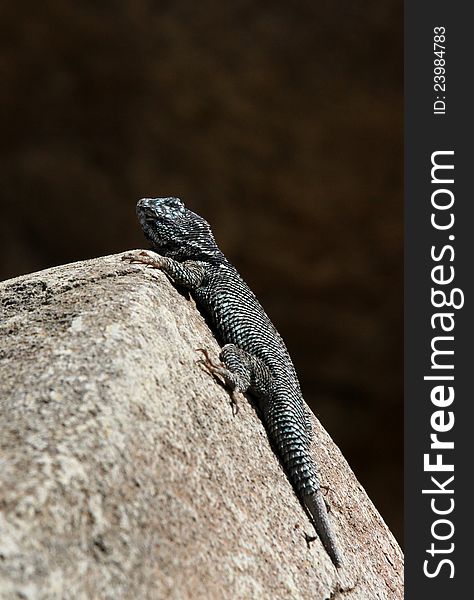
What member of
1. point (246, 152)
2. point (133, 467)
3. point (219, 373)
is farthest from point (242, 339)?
point (246, 152)

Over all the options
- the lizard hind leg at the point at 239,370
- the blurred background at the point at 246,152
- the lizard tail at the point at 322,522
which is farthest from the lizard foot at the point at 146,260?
the blurred background at the point at 246,152

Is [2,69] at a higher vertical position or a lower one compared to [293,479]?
higher

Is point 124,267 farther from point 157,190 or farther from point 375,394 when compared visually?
point 375,394

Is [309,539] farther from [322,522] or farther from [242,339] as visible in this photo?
[242,339]

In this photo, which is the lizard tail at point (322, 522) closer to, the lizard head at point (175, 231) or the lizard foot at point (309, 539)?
the lizard foot at point (309, 539)

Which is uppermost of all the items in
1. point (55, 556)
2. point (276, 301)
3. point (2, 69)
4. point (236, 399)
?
point (2, 69)

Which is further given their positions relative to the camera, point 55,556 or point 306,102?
point 306,102

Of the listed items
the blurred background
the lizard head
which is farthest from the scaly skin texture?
the blurred background

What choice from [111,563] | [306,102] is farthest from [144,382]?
[306,102]

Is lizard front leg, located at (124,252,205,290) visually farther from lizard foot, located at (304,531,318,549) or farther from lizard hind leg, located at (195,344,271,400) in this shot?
lizard foot, located at (304,531,318,549)
